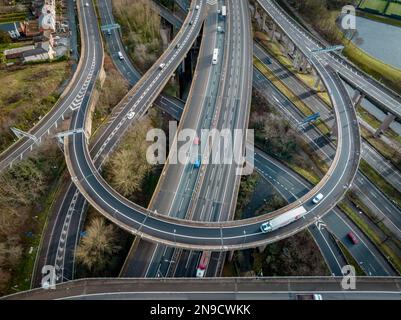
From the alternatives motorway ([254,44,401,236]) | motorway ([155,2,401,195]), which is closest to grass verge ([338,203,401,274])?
motorway ([254,44,401,236])

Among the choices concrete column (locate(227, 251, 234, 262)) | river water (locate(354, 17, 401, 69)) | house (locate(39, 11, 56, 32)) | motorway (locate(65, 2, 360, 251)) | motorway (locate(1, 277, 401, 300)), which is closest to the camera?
motorway (locate(1, 277, 401, 300))

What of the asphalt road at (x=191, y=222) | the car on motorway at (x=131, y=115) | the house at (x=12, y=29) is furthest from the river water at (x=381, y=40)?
the house at (x=12, y=29)

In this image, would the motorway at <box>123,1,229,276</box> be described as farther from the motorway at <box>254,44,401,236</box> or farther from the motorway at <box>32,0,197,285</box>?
the motorway at <box>254,44,401,236</box>

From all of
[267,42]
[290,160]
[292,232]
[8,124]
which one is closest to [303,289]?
[292,232]

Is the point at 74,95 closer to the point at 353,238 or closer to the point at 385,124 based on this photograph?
the point at 353,238

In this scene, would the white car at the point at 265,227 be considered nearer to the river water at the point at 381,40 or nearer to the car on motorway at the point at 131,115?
the car on motorway at the point at 131,115
